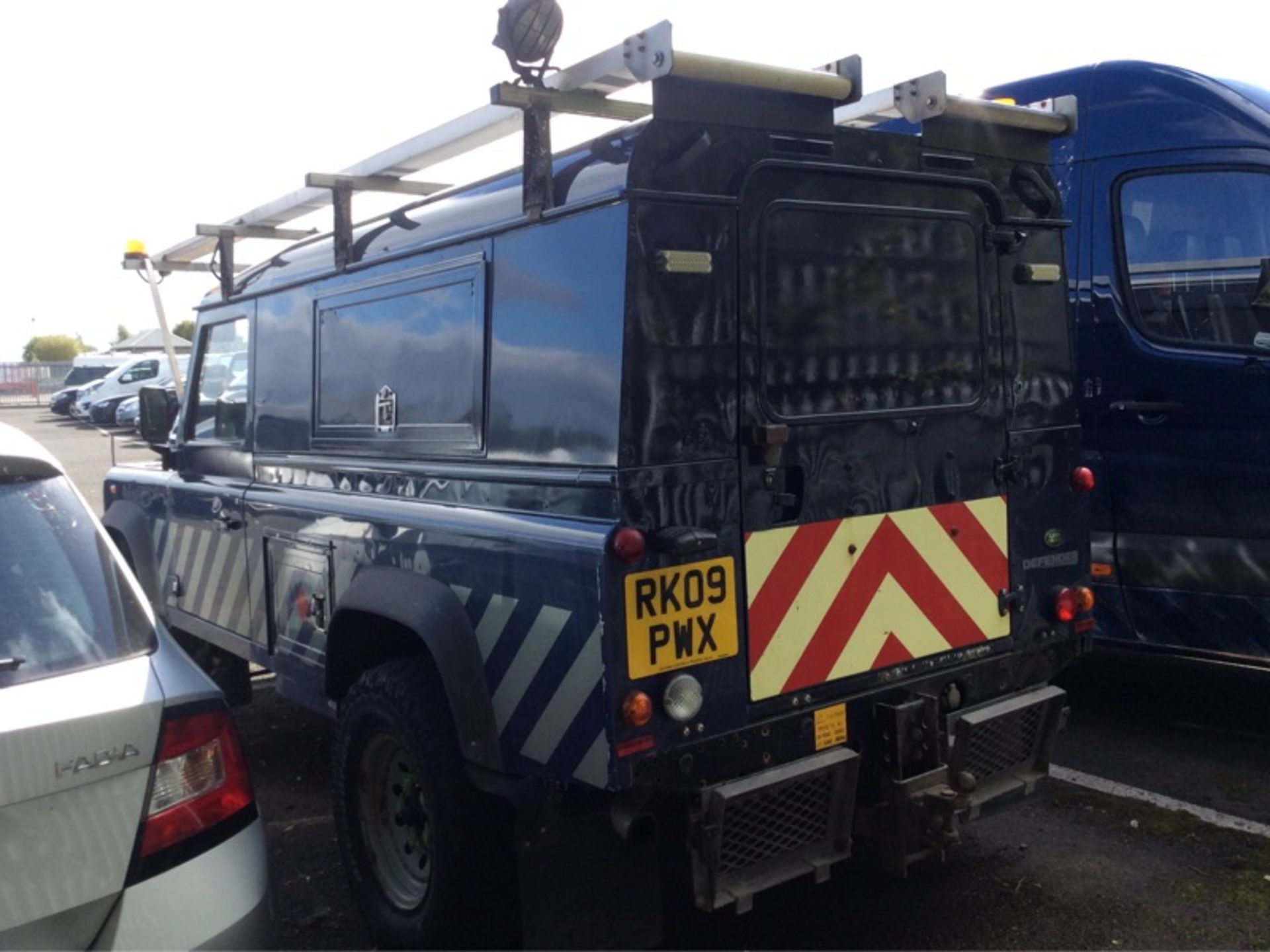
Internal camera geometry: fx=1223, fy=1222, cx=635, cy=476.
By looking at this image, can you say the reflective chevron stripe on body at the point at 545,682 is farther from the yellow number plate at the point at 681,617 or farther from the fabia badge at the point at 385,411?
the fabia badge at the point at 385,411

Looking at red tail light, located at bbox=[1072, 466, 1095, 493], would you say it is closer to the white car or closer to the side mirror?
the side mirror

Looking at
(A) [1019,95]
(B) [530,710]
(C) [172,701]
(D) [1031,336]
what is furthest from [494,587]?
(A) [1019,95]

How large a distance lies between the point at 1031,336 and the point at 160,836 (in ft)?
9.88

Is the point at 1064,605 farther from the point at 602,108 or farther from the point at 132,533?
the point at 132,533

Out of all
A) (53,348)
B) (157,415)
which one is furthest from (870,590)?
(53,348)

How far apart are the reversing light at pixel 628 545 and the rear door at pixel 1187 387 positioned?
10.9 feet

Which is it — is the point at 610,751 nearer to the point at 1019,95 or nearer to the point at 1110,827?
the point at 1110,827

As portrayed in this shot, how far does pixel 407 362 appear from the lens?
4027 mm

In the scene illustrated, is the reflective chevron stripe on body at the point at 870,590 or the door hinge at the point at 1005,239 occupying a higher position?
the door hinge at the point at 1005,239

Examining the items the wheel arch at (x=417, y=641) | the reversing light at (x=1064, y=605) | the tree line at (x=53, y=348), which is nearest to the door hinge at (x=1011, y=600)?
the reversing light at (x=1064, y=605)

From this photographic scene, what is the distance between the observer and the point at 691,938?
3855 mm

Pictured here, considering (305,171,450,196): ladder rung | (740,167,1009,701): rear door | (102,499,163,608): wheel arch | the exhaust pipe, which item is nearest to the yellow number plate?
(740,167,1009,701): rear door

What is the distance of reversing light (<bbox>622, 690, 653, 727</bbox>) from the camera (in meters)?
3.00

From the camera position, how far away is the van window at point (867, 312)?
341 centimetres
